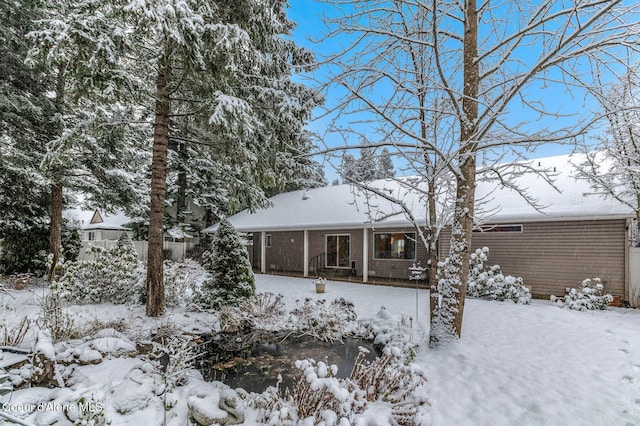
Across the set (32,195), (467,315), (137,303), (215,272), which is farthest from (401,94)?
(32,195)

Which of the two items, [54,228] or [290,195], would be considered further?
[290,195]

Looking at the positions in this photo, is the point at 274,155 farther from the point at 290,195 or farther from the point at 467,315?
the point at 290,195

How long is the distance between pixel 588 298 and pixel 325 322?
20.8 ft

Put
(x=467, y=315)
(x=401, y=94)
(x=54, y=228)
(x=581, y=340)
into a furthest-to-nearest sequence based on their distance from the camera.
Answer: (x=54, y=228), (x=467, y=315), (x=401, y=94), (x=581, y=340)

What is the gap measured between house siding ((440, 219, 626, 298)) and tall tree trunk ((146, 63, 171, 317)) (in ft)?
29.0

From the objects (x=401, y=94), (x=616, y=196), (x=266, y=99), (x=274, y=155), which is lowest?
(x=616, y=196)

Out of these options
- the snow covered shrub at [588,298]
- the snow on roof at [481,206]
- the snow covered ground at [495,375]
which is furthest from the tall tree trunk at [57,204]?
the snow covered shrub at [588,298]

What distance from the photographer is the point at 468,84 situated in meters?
5.38

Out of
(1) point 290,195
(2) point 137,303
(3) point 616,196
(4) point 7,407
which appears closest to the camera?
(4) point 7,407

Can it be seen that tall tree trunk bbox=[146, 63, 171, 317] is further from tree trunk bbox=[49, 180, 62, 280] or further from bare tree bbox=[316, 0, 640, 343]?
tree trunk bbox=[49, 180, 62, 280]

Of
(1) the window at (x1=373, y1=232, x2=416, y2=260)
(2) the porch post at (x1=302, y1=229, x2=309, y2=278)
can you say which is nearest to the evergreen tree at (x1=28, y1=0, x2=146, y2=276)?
(2) the porch post at (x1=302, y1=229, x2=309, y2=278)

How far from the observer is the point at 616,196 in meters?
8.28

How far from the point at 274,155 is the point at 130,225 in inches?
568

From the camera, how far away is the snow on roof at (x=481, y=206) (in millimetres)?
8352
